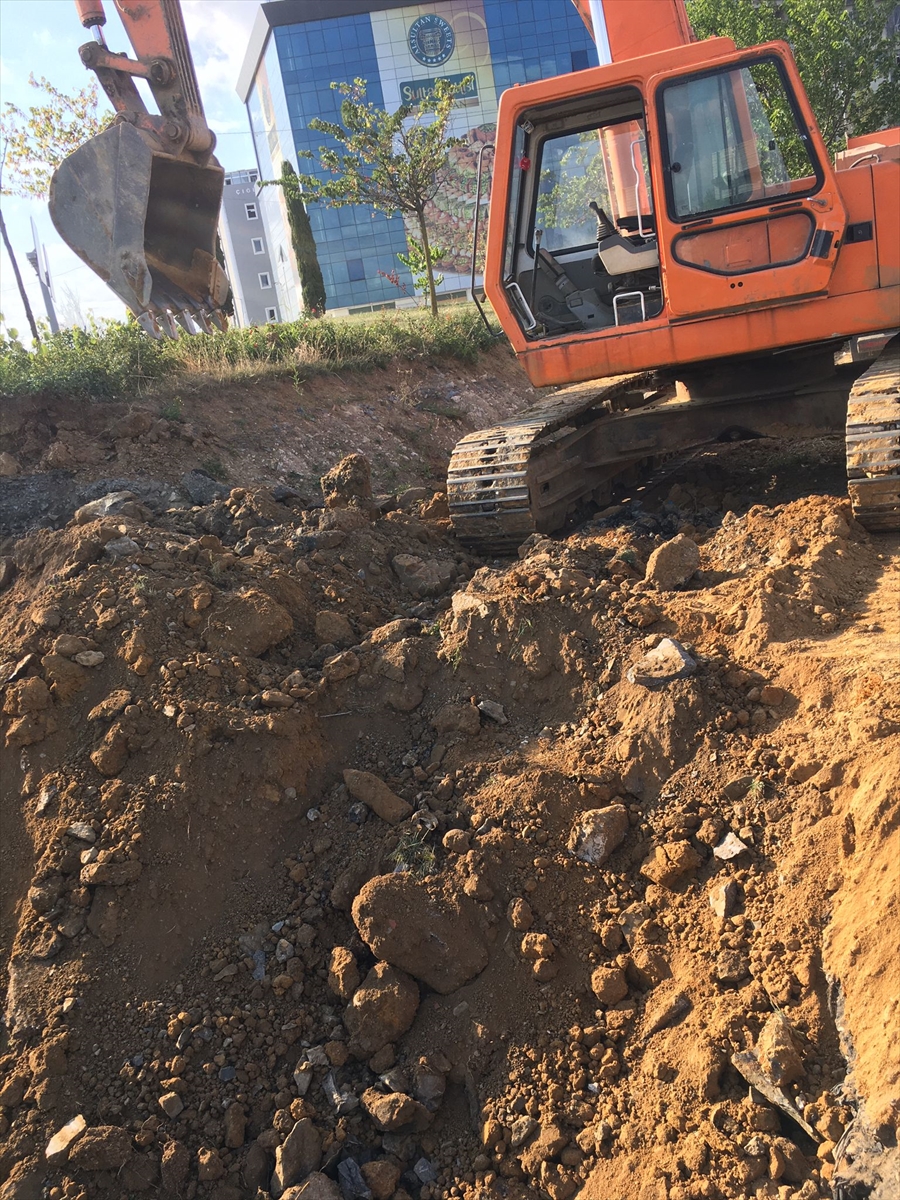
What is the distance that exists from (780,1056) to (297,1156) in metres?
1.44

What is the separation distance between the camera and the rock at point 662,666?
3.65 m

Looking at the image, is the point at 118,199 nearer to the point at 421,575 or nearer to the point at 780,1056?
the point at 421,575

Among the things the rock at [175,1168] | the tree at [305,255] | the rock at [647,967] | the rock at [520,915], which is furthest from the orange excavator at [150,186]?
the tree at [305,255]

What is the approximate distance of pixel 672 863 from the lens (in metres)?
3.08

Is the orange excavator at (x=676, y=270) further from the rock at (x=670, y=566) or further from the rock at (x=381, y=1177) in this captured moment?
the rock at (x=381, y=1177)

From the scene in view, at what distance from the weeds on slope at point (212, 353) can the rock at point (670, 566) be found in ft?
19.6

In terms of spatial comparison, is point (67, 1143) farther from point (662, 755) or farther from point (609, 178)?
point (609, 178)

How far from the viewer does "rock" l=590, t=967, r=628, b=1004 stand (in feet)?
9.48

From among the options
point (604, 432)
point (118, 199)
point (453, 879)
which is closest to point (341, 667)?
point (453, 879)

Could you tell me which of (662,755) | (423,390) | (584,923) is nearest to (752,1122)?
(584,923)

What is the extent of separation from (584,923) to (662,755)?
2.28 ft

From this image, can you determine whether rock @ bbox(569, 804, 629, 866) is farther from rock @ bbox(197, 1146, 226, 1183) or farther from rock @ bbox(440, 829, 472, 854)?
rock @ bbox(197, 1146, 226, 1183)

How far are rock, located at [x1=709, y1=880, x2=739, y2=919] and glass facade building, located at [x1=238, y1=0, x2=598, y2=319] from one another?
53.8 metres

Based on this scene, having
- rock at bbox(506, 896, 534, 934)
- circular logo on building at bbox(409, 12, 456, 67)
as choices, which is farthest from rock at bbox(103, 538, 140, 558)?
circular logo on building at bbox(409, 12, 456, 67)
